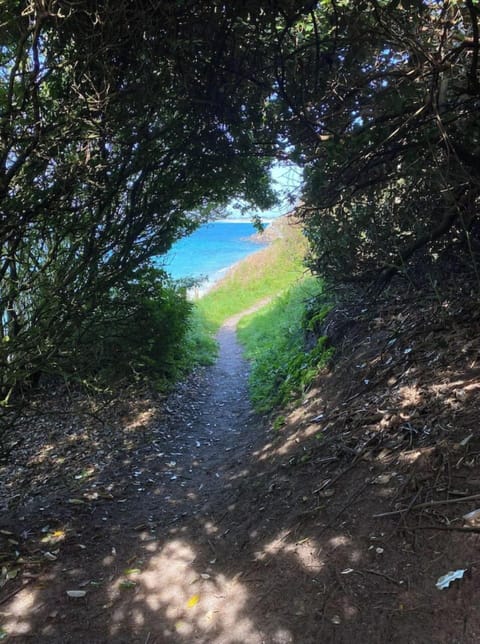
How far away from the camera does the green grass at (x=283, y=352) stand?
7.80 meters

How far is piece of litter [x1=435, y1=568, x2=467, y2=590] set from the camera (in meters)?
2.36

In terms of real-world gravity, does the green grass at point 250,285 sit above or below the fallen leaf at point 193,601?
above

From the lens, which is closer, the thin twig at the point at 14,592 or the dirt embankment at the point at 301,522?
the dirt embankment at the point at 301,522

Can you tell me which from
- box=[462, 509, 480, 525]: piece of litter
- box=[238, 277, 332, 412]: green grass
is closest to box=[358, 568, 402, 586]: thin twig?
box=[462, 509, 480, 525]: piece of litter

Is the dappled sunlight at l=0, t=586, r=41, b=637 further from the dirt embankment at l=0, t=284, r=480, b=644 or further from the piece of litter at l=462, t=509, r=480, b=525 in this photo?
the piece of litter at l=462, t=509, r=480, b=525

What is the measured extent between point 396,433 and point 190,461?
3795mm

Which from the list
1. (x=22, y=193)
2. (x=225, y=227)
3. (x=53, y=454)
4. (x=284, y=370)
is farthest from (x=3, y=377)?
(x=225, y=227)

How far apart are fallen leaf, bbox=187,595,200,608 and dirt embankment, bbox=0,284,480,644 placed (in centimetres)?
1

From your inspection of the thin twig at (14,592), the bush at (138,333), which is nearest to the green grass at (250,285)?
the bush at (138,333)

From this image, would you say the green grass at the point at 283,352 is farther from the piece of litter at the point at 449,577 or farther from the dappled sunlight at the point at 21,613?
the piece of litter at the point at 449,577

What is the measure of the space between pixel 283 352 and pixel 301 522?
7485mm

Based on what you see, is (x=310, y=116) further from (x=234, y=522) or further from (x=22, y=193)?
(x=234, y=522)

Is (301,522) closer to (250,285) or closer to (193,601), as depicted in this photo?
(193,601)

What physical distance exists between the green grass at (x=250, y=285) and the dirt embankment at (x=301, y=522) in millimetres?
14633
